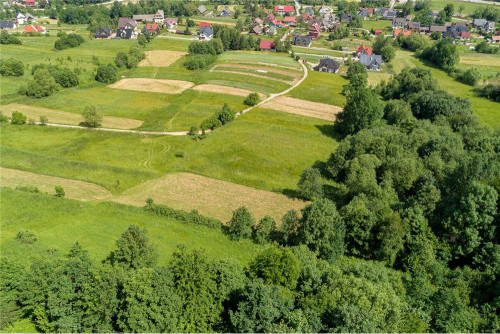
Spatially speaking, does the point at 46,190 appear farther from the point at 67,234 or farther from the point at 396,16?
the point at 396,16

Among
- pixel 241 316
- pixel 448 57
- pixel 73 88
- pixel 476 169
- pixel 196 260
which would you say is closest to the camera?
pixel 241 316

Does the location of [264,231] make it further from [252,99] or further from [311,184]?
[252,99]

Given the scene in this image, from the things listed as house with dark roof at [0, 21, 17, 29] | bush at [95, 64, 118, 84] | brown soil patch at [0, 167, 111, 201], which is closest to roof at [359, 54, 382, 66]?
bush at [95, 64, 118, 84]

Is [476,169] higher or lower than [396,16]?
lower

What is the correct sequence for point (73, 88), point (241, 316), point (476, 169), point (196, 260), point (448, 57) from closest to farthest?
1. point (241, 316)
2. point (196, 260)
3. point (476, 169)
4. point (73, 88)
5. point (448, 57)

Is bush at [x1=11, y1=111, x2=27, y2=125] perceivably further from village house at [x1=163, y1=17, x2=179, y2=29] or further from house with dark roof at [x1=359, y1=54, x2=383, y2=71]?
village house at [x1=163, y1=17, x2=179, y2=29]

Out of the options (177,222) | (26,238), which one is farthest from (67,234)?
(177,222)
